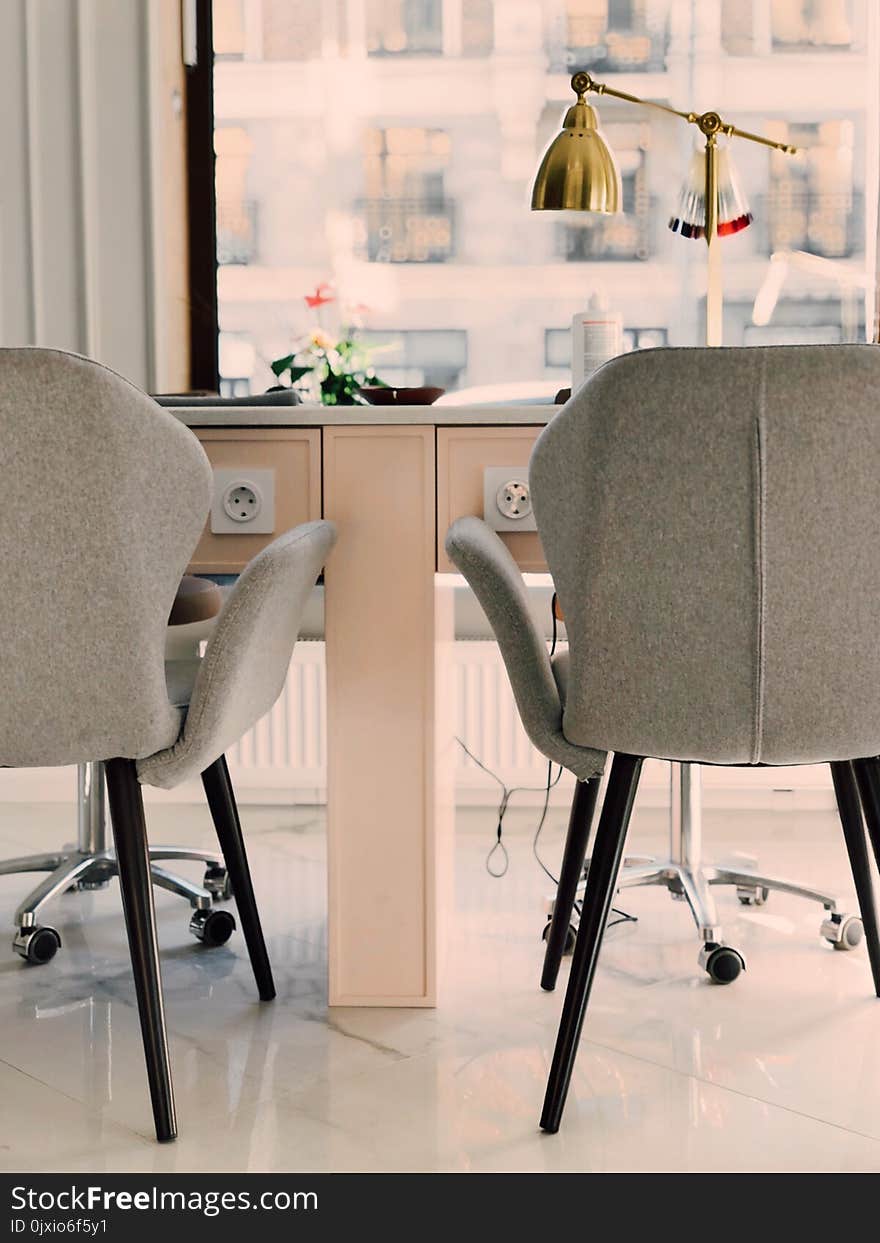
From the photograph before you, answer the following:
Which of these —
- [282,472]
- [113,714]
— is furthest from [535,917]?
[113,714]

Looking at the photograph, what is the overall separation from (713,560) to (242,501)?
0.75 meters

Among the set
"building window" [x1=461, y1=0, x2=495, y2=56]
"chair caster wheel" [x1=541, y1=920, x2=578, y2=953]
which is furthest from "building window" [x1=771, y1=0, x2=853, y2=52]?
"chair caster wheel" [x1=541, y1=920, x2=578, y2=953]

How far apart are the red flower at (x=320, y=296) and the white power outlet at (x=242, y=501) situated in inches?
62.0

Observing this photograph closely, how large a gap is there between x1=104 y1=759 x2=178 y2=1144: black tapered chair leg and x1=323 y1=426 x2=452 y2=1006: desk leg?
0.44 m

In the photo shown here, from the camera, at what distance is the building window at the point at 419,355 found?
3523 millimetres

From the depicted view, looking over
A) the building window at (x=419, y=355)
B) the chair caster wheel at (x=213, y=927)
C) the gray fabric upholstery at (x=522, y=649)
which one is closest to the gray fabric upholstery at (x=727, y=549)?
the gray fabric upholstery at (x=522, y=649)

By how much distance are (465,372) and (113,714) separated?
2.13m

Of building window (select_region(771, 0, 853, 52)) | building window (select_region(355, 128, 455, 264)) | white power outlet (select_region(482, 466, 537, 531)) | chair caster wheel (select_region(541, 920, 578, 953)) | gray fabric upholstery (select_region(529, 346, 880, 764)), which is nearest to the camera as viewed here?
gray fabric upholstery (select_region(529, 346, 880, 764))

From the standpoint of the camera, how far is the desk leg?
6.58 ft

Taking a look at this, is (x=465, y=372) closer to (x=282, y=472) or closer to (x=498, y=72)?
(x=498, y=72)

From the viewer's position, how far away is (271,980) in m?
2.12

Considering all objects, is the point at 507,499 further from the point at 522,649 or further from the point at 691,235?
the point at 691,235

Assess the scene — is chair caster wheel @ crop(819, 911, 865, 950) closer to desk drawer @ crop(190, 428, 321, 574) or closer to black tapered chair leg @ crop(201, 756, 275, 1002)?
black tapered chair leg @ crop(201, 756, 275, 1002)

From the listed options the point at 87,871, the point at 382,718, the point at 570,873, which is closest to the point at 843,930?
the point at 570,873
